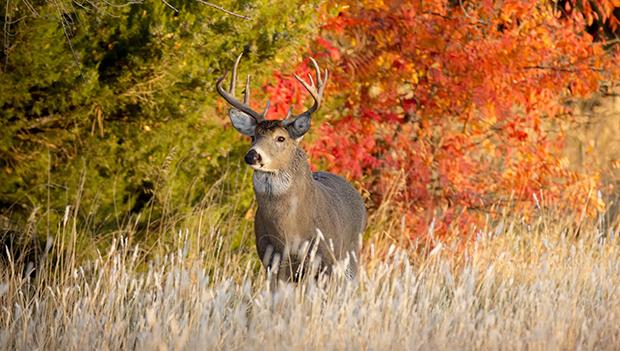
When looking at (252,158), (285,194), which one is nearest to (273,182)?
(285,194)

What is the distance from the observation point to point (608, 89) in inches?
603

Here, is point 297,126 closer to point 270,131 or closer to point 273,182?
point 270,131

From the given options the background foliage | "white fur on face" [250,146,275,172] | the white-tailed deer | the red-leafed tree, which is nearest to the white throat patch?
the white-tailed deer

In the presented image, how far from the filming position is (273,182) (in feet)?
26.4

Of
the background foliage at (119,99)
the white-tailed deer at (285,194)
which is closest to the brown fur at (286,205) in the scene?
the white-tailed deer at (285,194)

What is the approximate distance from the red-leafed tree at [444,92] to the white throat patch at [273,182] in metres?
2.14

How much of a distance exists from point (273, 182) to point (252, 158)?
463mm

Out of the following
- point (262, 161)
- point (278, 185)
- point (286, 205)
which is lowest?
point (286, 205)

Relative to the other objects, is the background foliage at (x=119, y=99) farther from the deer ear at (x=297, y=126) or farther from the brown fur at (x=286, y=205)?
the deer ear at (x=297, y=126)

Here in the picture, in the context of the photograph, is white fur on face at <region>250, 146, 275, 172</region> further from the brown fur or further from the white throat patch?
the white throat patch

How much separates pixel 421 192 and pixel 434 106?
841 mm

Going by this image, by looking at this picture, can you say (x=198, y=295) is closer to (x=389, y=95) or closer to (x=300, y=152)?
(x=300, y=152)

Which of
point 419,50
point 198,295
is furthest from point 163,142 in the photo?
point 198,295

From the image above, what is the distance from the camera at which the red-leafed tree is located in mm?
10336
